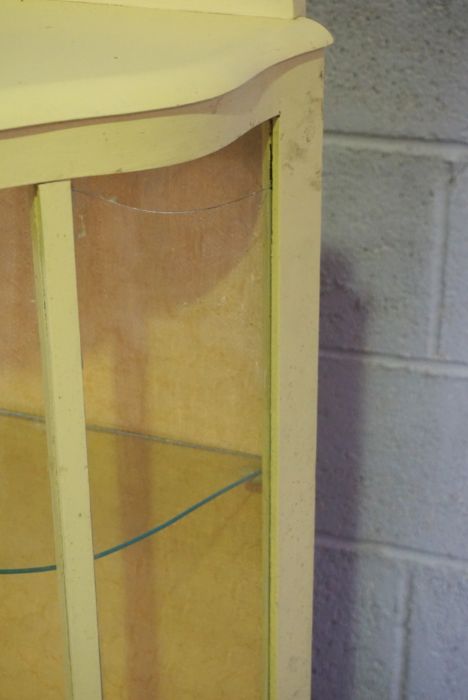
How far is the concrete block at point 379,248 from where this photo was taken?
122 cm

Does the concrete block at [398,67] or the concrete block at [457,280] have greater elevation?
the concrete block at [398,67]

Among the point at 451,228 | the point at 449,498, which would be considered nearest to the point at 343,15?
the point at 451,228

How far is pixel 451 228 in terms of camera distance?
48.4 inches

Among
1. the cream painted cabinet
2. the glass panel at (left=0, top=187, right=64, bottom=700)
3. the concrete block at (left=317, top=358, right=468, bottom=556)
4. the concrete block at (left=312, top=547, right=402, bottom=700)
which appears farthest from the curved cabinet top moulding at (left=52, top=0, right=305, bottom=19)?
the concrete block at (left=312, top=547, right=402, bottom=700)

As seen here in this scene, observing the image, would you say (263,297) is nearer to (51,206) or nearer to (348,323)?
(51,206)

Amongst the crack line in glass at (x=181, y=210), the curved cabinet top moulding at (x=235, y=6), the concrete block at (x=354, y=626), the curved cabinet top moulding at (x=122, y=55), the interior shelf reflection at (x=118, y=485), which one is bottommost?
the concrete block at (x=354, y=626)

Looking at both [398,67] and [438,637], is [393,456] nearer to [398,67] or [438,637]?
[438,637]

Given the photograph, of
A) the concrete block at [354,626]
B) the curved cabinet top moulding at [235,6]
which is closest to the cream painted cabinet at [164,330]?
the curved cabinet top moulding at [235,6]

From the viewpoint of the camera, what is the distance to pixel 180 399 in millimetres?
879

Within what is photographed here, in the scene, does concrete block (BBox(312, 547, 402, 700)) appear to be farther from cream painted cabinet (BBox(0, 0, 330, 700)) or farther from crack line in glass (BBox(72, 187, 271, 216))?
crack line in glass (BBox(72, 187, 271, 216))

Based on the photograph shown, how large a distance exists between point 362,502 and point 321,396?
0.14m

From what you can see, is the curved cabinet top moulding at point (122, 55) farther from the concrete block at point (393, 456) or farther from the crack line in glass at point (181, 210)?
the concrete block at point (393, 456)

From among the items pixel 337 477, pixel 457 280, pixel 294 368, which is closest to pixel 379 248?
pixel 457 280

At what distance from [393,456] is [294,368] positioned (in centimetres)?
51
